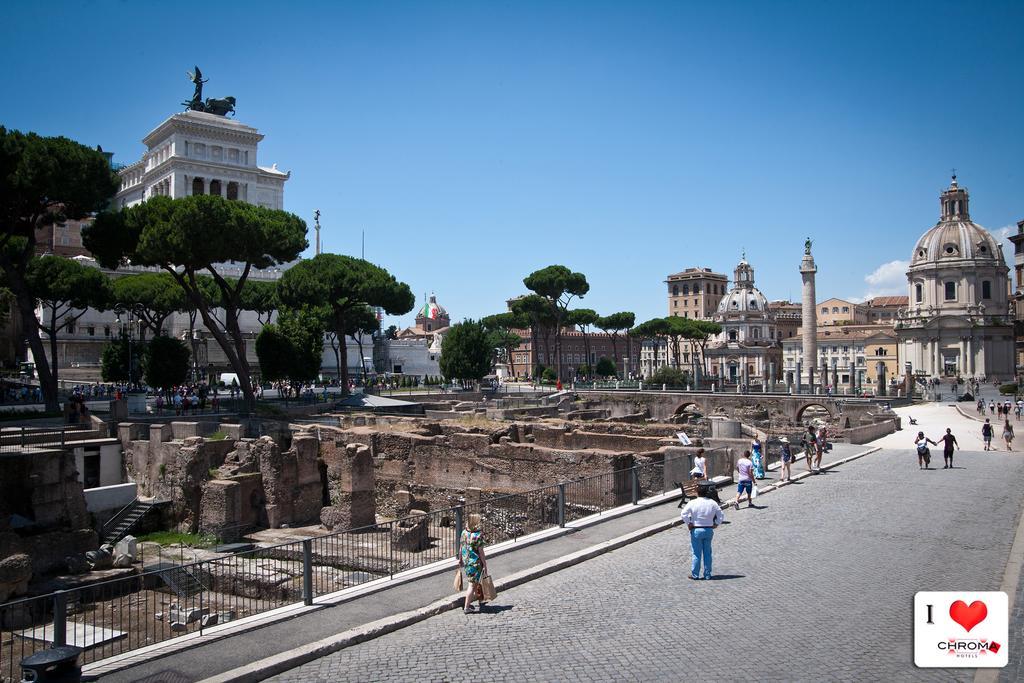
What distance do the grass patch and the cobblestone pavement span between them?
462 inches

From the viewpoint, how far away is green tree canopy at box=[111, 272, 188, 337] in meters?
46.4

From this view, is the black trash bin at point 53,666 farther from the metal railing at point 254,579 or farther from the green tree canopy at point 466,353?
the green tree canopy at point 466,353

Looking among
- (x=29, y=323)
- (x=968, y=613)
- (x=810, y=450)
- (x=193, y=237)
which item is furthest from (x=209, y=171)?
→ (x=968, y=613)

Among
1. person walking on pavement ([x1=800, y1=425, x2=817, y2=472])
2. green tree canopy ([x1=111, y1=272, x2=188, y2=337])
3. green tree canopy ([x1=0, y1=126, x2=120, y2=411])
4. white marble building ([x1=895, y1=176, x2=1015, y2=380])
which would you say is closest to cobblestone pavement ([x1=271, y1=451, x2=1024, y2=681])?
person walking on pavement ([x1=800, y1=425, x2=817, y2=472])

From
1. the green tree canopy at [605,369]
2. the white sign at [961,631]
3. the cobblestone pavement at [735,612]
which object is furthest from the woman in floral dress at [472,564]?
the green tree canopy at [605,369]

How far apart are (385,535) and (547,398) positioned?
1332 inches

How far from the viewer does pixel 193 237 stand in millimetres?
32031

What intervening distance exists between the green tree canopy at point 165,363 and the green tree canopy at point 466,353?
21873 mm

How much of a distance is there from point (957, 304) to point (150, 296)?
214 ft

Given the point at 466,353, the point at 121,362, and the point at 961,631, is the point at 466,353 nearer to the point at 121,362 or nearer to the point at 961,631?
the point at 121,362

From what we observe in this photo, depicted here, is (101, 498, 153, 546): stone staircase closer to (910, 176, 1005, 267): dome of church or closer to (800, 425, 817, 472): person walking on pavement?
(800, 425, 817, 472): person walking on pavement

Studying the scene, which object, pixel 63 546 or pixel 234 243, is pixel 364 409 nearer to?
pixel 234 243

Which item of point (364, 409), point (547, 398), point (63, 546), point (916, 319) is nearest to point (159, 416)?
point (364, 409)

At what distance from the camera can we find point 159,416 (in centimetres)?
3095
